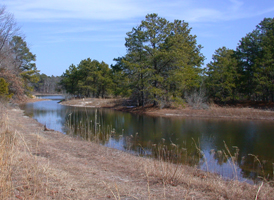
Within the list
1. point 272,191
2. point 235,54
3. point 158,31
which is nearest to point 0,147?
point 272,191

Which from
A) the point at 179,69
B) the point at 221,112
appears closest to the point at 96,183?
the point at 221,112

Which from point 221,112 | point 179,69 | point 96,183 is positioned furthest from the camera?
point 179,69

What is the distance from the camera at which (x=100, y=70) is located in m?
58.0

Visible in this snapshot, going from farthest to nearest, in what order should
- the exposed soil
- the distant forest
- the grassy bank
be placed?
the distant forest, the exposed soil, the grassy bank

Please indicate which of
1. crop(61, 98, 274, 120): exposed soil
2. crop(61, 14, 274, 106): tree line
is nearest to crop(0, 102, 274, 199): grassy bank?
crop(61, 98, 274, 120): exposed soil

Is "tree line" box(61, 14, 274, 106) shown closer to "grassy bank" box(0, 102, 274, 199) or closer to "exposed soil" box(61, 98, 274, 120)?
"exposed soil" box(61, 98, 274, 120)

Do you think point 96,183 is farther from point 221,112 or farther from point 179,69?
point 179,69

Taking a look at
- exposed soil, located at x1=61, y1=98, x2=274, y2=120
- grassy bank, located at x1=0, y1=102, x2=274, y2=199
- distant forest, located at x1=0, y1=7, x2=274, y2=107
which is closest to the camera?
grassy bank, located at x1=0, y1=102, x2=274, y2=199

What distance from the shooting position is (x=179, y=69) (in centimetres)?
3431

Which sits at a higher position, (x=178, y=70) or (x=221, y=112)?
(x=178, y=70)

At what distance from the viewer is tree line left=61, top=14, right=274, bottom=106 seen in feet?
111

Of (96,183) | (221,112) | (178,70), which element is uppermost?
(178,70)

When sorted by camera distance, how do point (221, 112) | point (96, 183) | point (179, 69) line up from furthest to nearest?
point (179, 69) < point (221, 112) < point (96, 183)

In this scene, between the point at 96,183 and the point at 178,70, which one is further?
the point at 178,70
